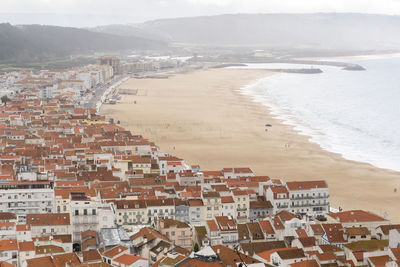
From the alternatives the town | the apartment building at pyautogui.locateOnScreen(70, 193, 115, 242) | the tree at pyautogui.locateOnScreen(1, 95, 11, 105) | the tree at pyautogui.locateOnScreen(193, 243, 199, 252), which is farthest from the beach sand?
the apartment building at pyautogui.locateOnScreen(70, 193, 115, 242)

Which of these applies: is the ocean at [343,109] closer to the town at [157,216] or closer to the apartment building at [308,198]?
the apartment building at [308,198]

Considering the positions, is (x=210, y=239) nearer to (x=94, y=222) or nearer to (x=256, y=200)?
(x=94, y=222)

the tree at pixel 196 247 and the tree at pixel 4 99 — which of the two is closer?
the tree at pixel 196 247

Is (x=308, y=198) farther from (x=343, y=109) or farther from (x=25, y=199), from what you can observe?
(x=343, y=109)

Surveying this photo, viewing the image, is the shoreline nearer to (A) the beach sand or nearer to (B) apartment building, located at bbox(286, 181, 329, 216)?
(A) the beach sand

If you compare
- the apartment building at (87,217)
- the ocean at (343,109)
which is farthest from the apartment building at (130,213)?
the ocean at (343,109)

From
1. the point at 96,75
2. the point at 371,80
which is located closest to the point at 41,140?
the point at 96,75
